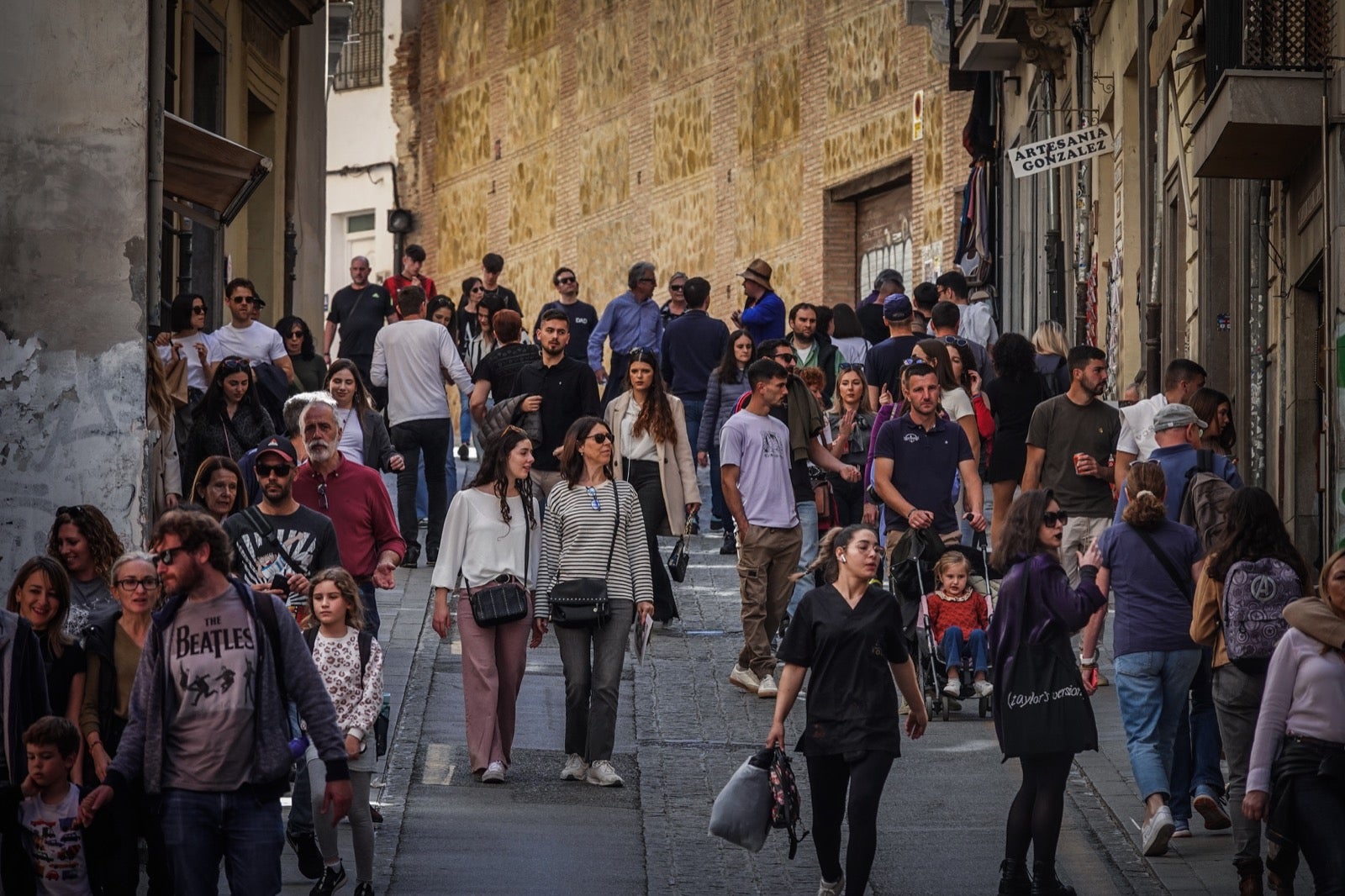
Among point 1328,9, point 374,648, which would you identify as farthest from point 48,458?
point 1328,9

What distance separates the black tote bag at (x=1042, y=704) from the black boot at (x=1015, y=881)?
41cm

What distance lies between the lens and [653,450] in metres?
15.1

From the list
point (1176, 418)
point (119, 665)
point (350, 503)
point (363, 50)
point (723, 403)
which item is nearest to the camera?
point (119, 665)

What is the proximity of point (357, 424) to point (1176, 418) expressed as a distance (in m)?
4.87

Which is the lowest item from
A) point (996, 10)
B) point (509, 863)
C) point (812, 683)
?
point (509, 863)

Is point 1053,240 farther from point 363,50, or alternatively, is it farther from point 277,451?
point 363,50

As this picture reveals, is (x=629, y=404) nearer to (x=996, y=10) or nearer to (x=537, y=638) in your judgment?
(x=537, y=638)

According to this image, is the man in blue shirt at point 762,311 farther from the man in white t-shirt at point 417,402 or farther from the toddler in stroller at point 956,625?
the toddler in stroller at point 956,625

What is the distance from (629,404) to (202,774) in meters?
7.24

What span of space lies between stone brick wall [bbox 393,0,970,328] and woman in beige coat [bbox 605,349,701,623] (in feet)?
58.0

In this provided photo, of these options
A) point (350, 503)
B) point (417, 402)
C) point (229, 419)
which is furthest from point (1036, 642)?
point (417, 402)

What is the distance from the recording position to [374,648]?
397 inches

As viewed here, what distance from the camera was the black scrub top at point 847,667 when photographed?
9828mm

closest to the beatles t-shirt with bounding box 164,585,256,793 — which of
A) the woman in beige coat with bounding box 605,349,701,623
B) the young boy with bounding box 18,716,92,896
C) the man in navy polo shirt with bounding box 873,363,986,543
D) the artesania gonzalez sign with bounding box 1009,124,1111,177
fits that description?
the young boy with bounding box 18,716,92,896
